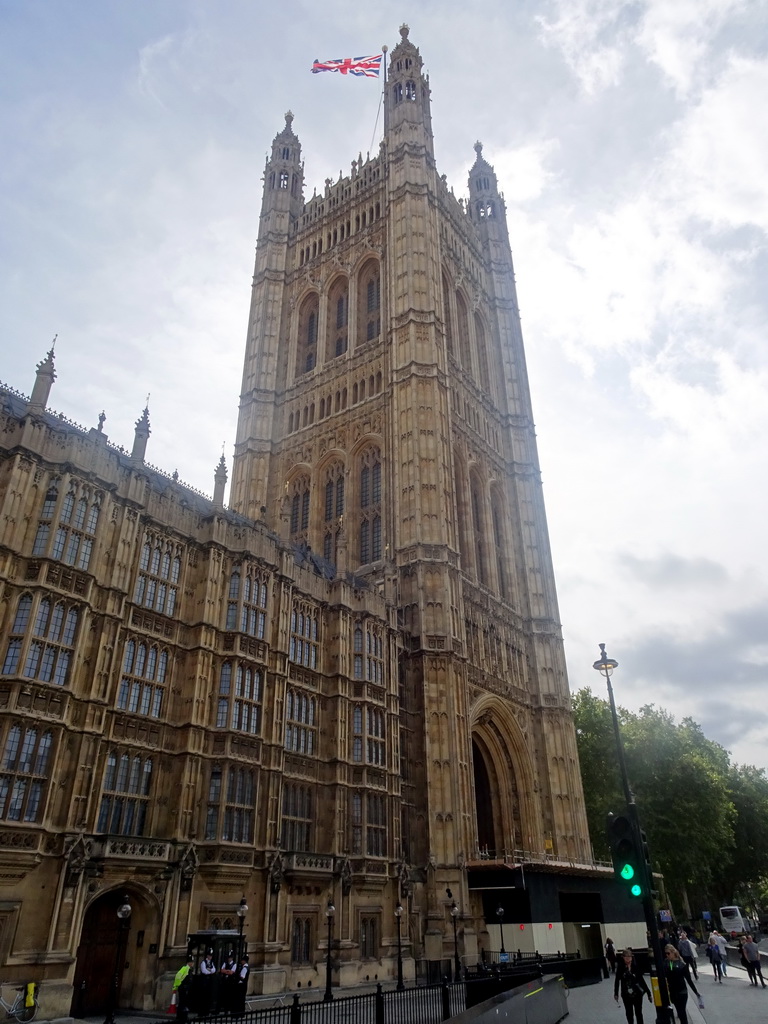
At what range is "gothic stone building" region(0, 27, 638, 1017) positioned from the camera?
2230 cm

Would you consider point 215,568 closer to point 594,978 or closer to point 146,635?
point 146,635

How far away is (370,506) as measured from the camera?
4919 centimetres

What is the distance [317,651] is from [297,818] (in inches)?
284

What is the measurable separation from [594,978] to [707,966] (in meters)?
10.3

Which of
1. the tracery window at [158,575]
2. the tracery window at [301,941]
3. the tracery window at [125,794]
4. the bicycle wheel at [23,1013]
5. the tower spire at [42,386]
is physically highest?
the tower spire at [42,386]

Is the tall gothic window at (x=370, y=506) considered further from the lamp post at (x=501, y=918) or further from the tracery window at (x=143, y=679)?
the tracery window at (x=143, y=679)

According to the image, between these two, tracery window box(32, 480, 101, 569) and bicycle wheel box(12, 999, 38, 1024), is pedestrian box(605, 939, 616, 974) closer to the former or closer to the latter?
bicycle wheel box(12, 999, 38, 1024)

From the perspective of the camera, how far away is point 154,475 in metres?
29.8

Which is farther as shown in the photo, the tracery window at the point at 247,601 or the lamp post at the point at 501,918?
the lamp post at the point at 501,918

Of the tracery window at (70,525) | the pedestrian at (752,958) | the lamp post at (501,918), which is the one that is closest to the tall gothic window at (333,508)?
the lamp post at (501,918)

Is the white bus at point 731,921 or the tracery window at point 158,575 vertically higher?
the tracery window at point 158,575

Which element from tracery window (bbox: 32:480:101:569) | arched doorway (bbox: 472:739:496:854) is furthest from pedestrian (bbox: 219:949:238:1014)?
arched doorway (bbox: 472:739:496:854)

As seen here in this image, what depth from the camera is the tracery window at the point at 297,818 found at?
2929cm

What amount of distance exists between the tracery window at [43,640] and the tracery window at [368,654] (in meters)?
15.3
